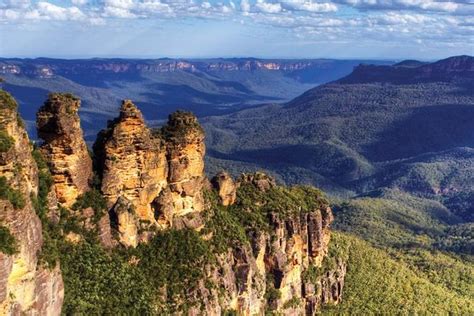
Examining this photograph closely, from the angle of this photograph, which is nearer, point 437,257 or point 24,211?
point 24,211

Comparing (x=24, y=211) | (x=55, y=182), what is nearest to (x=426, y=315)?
(x=55, y=182)

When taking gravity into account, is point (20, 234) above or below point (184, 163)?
below

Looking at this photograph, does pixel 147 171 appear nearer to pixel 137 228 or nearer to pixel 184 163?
pixel 137 228

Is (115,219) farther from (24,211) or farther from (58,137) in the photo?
(24,211)

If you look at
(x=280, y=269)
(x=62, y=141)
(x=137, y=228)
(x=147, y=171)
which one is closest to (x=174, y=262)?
(x=137, y=228)

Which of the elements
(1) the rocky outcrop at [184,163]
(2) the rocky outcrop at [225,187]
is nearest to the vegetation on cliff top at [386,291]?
(2) the rocky outcrop at [225,187]

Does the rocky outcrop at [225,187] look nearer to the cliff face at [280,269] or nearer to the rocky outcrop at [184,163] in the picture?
the cliff face at [280,269]
